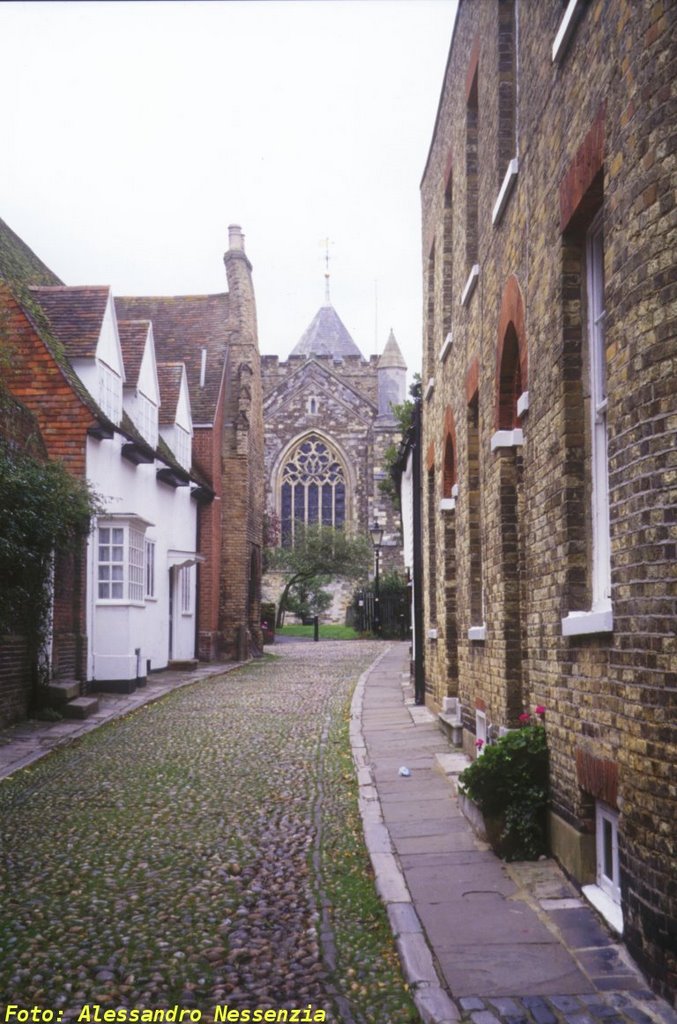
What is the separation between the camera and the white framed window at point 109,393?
701 inches

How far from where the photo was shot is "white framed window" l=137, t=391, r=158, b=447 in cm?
2086

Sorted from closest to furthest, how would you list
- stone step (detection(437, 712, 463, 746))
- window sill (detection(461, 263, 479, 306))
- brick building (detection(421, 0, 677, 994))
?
brick building (detection(421, 0, 677, 994)) → window sill (detection(461, 263, 479, 306)) → stone step (detection(437, 712, 463, 746))

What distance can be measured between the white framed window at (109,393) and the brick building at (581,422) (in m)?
8.58

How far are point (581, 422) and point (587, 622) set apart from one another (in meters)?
1.27

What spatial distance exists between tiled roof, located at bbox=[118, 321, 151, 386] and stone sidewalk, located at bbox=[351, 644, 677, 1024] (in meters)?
13.3

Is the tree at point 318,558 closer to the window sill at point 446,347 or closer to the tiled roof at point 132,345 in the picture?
the tiled roof at point 132,345

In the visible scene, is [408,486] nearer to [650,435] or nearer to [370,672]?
[370,672]

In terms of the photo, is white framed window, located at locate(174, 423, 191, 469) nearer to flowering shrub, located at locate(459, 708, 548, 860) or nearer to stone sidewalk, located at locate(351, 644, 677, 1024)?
stone sidewalk, located at locate(351, 644, 677, 1024)

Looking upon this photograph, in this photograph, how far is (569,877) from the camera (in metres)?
6.03

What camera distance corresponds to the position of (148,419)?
2150 centimetres

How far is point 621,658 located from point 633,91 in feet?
8.20

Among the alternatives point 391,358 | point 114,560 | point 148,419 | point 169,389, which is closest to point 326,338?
point 391,358

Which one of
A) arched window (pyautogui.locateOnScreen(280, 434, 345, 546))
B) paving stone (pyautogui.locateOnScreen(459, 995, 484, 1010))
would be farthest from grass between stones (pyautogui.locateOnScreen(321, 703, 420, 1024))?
arched window (pyautogui.locateOnScreen(280, 434, 345, 546))

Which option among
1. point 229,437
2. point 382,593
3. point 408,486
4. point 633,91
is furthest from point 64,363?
point 382,593
